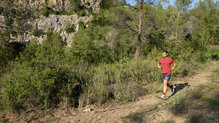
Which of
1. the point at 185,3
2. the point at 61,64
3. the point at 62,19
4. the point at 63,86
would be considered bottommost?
the point at 63,86

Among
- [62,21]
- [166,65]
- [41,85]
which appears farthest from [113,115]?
[62,21]

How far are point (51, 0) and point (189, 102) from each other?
3349 inches

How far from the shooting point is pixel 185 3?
13.4 m

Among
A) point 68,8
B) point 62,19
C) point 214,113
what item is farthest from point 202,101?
point 68,8

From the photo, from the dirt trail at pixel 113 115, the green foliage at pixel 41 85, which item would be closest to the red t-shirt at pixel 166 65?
the dirt trail at pixel 113 115

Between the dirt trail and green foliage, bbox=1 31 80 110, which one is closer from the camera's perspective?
the dirt trail

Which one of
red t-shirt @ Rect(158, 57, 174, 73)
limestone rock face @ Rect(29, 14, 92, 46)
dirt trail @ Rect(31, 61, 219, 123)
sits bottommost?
dirt trail @ Rect(31, 61, 219, 123)

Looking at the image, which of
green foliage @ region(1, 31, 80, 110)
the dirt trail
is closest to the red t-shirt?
the dirt trail

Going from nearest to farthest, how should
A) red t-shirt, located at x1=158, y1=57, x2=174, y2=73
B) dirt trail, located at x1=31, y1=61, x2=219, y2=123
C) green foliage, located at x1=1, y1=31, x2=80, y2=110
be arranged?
dirt trail, located at x1=31, y1=61, x2=219, y2=123 → green foliage, located at x1=1, y1=31, x2=80, y2=110 → red t-shirt, located at x1=158, y1=57, x2=174, y2=73

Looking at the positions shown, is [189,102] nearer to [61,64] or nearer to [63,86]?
[63,86]

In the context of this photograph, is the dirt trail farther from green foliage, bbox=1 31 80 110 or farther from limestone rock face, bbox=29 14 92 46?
limestone rock face, bbox=29 14 92 46

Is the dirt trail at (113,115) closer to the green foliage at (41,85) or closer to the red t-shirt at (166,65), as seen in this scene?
the green foliage at (41,85)

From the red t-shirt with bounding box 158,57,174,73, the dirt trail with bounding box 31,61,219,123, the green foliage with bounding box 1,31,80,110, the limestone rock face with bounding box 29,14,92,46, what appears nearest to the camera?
the dirt trail with bounding box 31,61,219,123

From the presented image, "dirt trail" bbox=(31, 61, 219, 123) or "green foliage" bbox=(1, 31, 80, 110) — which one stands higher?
"green foliage" bbox=(1, 31, 80, 110)
